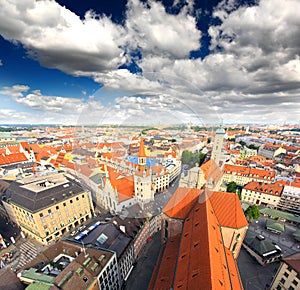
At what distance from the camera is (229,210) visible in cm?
1164

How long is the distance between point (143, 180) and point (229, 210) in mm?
8501

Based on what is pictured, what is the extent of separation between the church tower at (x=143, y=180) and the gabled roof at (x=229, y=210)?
6.95 meters

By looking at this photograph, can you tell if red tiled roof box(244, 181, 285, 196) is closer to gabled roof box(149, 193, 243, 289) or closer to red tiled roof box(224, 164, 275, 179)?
red tiled roof box(224, 164, 275, 179)

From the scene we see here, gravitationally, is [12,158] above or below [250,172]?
above

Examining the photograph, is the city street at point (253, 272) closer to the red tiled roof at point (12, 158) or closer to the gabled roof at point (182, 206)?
the gabled roof at point (182, 206)

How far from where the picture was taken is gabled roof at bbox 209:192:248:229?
11.3 meters

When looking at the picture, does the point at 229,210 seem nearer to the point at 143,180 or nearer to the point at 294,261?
the point at 294,261

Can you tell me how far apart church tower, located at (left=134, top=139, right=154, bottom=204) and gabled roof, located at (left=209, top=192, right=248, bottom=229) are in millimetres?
6950

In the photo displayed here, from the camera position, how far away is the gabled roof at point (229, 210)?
443 inches

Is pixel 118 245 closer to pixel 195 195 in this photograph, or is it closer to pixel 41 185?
pixel 195 195

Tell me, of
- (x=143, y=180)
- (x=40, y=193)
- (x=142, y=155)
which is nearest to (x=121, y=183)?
(x=143, y=180)

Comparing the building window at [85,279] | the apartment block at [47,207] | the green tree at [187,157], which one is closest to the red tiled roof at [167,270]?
the building window at [85,279]

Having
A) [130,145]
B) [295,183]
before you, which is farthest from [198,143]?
[295,183]

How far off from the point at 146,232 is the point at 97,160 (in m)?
8.89
